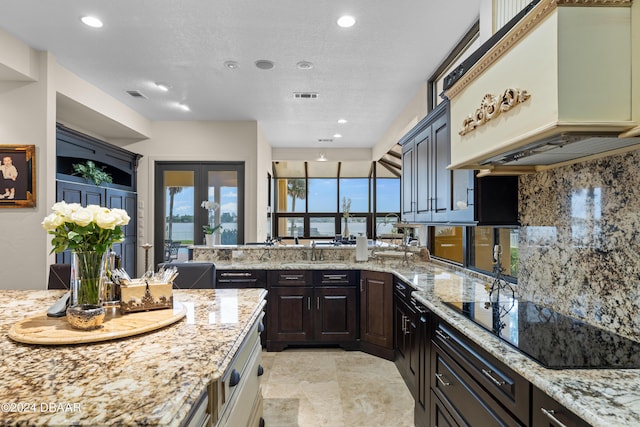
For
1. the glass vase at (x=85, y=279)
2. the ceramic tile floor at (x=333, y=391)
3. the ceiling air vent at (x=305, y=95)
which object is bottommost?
the ceramic tile floor at (x=333, y=391)

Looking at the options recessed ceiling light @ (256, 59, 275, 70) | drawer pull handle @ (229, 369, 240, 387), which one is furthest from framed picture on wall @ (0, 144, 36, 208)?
drawer pull handle @ (229, 369, 240, 387)

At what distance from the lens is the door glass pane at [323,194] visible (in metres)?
9.07

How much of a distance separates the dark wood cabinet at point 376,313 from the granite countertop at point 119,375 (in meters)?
2.24

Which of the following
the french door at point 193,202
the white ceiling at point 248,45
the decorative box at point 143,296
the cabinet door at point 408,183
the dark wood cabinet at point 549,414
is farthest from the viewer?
the french door at point 193,202

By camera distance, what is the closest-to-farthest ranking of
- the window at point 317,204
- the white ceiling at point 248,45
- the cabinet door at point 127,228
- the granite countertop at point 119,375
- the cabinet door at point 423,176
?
1. the granite countertop at point 119,375
2. the white ceiling at point 248,45
3. the cabinet door at point 423,176
4. the cabinet door at point 127,228
5. the window at point 317,204

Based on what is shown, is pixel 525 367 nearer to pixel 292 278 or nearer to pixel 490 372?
pixel 490 372

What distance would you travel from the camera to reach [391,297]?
11.6ft

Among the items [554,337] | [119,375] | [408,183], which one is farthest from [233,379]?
[408,183]

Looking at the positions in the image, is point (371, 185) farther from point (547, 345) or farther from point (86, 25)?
point (547, 345)

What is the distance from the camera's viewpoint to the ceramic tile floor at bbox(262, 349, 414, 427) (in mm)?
2547

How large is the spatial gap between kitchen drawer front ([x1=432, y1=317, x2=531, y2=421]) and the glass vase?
159 centimetres

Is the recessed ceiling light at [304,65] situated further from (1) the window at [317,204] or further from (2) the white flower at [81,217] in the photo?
(1) the window at [317,204]

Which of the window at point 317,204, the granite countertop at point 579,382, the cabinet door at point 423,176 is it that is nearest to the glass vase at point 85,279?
the granite countertop at point 579,382

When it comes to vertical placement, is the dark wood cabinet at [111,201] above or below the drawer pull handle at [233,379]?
above
